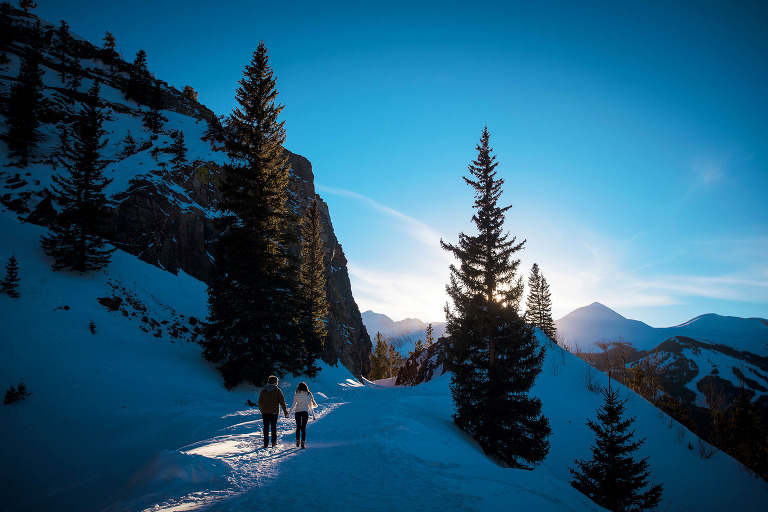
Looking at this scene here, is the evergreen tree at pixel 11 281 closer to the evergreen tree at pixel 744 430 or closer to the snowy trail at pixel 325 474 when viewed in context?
the snowy trail at pixel 325 474

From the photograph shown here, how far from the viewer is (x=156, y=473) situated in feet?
19.0

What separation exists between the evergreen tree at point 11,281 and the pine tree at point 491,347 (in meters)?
21.9

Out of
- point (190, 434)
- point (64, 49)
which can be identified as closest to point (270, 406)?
point (190, 434)

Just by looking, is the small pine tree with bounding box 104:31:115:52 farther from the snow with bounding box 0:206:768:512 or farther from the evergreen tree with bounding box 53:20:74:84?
the snow with bounding box 0:206:768:512

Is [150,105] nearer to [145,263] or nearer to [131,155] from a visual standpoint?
[131,155]

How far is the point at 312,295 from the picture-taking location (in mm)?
33812

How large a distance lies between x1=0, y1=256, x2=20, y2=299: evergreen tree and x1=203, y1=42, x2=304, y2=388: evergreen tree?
8.77 metres

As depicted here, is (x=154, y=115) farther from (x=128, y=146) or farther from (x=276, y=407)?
(x=276, y=407)

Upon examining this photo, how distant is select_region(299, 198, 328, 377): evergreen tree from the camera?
1165 inches

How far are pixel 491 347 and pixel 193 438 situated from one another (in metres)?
12.1

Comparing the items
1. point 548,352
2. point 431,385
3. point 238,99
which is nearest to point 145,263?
point 238,99

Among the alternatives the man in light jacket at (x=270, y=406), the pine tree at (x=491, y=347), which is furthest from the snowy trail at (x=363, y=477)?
the pine tree at (x=491, y=347)

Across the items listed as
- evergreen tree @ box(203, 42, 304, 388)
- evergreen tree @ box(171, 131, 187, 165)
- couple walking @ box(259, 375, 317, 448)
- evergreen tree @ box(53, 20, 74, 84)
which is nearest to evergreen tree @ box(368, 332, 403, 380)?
evergreen tree @ box(171, 131, 187, 165)

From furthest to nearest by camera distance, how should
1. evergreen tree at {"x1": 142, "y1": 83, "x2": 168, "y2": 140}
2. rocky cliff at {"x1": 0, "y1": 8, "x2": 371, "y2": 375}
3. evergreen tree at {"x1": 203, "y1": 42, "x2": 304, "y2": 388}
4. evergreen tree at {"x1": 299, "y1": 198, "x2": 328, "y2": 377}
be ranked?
evergreen tree at {"x1": 142, "y1": 83, "x2": 168, "y2": 140} < evergreen tree at {"x1": 299, "y1": 198, "x2": 328, "y2": 377} < rocky cliff at {"x1": 0, "y1": 8, "x2": 371, "y2": 375} < evergreen tree at {"x1": 203, "y1": 42, "x2": 304, "y2": 388}
